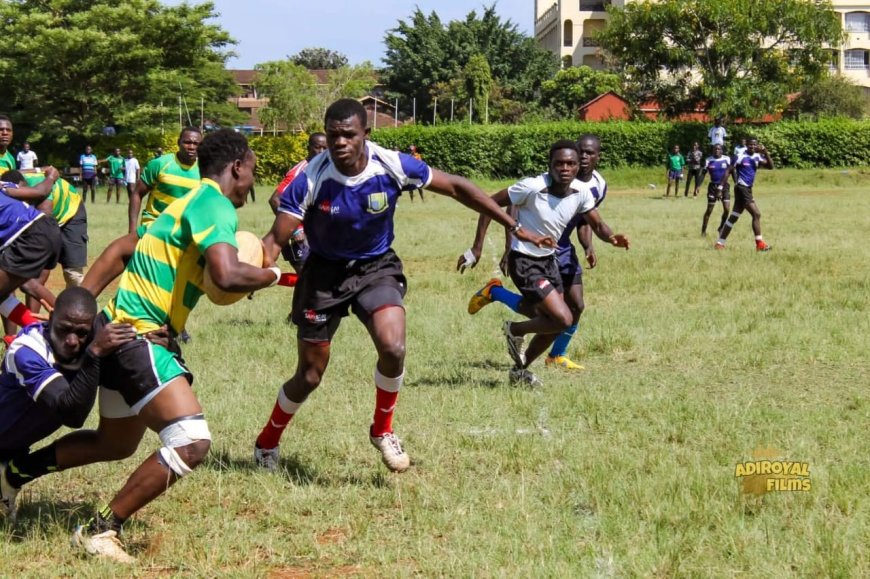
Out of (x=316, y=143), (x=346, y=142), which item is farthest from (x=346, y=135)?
(x=316, y=143)

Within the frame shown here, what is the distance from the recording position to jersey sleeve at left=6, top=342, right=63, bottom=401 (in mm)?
4664

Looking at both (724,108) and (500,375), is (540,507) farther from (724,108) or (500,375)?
(724,108)

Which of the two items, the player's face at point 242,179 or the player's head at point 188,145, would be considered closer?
the player's face at point 242,179

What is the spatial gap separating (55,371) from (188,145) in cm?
537

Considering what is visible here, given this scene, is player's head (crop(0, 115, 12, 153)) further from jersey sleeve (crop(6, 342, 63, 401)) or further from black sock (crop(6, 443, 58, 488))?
jersey sleeve (crop(6, 342, 63, 401))

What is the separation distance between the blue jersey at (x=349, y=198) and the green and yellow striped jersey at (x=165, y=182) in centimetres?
414

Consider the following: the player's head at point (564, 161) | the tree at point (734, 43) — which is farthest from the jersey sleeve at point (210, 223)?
the tree at point (734, 43)

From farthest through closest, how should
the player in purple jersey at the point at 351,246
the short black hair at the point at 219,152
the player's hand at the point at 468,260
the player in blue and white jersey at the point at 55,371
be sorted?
the player's hand at the point at 468,260
the player in purple jersey at the point at 351,246
the short black hair at the point at 219,152
the player in blue and white jersey at the point at 55,371

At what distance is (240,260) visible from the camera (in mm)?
4676

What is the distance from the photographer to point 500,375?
8.93 m

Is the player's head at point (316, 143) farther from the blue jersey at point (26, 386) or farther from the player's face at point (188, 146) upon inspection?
the blue jersey at point (26, 386)

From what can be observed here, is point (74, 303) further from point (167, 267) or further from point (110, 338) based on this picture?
point (167, 267)

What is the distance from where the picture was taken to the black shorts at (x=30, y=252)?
783cm

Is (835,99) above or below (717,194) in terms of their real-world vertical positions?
above
